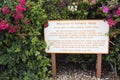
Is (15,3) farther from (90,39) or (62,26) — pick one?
(90,39)

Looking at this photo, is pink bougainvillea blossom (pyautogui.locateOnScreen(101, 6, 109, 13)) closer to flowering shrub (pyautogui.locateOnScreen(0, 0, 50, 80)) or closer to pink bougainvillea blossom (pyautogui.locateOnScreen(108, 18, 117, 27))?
pink bougainvillea blossom (pyautogui.locateOnScreen(108, 18, 117, 27))

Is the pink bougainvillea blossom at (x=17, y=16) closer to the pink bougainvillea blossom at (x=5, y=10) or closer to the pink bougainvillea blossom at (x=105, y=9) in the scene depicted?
the pink bougainvillea blossom at (x=5, y=10)

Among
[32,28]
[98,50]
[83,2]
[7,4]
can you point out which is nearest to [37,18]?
[32,28]

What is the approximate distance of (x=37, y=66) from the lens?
159 inches

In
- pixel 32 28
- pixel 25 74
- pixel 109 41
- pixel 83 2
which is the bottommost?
pixel 25 74

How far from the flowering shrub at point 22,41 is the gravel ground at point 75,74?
523mm

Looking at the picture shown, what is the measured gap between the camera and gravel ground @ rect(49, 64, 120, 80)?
4.55m

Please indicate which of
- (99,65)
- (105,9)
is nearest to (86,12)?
(105,9)

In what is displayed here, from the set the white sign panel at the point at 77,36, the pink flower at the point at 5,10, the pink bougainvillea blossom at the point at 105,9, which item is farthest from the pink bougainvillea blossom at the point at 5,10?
the pink bougainvillea blossom at the point at 105,9

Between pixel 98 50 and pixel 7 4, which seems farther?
pixel 98 50

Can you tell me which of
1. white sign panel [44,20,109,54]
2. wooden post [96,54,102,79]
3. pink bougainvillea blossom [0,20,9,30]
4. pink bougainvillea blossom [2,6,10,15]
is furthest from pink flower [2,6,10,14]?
wooden post [96,54,102,79]

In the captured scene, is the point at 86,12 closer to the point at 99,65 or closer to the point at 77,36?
the point at 77,36

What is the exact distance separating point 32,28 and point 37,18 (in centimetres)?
17

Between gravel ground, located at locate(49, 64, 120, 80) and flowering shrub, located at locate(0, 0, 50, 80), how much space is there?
1.72 feet
